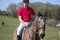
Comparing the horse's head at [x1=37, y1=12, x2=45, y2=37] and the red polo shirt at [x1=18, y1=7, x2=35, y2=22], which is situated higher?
the red polo shirt at [x1=18, y1=7, x2=35, y2=22]

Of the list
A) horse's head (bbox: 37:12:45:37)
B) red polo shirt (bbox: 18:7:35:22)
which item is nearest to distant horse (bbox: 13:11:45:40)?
horse's head (bbox: 37:12:45:37)

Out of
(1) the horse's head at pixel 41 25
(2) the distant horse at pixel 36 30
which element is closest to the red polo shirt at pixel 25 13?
(2) the distant horse at pixel 36 30

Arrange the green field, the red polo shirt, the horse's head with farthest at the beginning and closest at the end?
the green field, the red polo shirt, the horse's head

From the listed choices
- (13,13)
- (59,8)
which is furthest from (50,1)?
(13,13)

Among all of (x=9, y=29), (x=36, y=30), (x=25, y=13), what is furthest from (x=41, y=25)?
(x=9, y=29)

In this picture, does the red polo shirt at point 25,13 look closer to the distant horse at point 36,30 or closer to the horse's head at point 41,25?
the distant horse at point 36,30

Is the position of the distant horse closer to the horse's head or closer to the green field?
the horse's head

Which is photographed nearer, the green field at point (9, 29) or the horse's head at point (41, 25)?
the horse's head at point (41, 25)

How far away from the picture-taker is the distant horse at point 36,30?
299 cm

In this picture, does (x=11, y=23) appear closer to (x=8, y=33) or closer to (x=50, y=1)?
(x=8, y=33)

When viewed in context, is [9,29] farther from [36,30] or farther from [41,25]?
[41,25]

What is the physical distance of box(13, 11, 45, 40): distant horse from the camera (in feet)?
9.82

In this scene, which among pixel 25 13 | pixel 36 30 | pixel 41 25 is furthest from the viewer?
pixel 25 13

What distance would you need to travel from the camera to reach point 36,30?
313 centimetres
